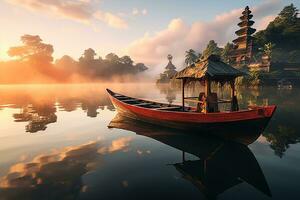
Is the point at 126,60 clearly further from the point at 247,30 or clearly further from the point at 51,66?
the point at 247,30

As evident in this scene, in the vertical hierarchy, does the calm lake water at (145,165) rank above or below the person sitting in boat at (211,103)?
below

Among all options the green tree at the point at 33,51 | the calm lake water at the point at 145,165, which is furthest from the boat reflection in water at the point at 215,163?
the green tree at the point at 33,51

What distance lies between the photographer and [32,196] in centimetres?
642

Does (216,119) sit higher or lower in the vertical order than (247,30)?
lower

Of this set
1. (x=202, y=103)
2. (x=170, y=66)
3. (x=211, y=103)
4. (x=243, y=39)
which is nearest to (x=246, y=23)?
(x=243, y=39)

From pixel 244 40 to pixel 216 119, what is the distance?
58.4m

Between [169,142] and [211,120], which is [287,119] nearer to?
[211,120]

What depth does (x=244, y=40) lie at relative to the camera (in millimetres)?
60969

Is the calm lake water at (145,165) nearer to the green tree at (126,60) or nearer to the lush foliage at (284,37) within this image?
the lush foliage at (284,37)

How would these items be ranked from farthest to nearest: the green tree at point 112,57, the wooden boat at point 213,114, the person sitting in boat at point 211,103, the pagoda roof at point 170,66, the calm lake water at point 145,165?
the green tree at point 112,57 < the pagoda roof at point 170,66 < the person sitting in boat at point 211,103 < the wooden boat at point 213,114 < the calm lake water at point 145,165

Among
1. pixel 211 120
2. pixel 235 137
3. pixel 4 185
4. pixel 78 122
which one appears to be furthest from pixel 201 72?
pixel 78 122

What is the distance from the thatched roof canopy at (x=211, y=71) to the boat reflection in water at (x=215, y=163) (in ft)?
12.0

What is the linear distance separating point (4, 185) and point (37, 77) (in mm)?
128575

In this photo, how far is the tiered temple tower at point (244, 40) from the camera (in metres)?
59.4
